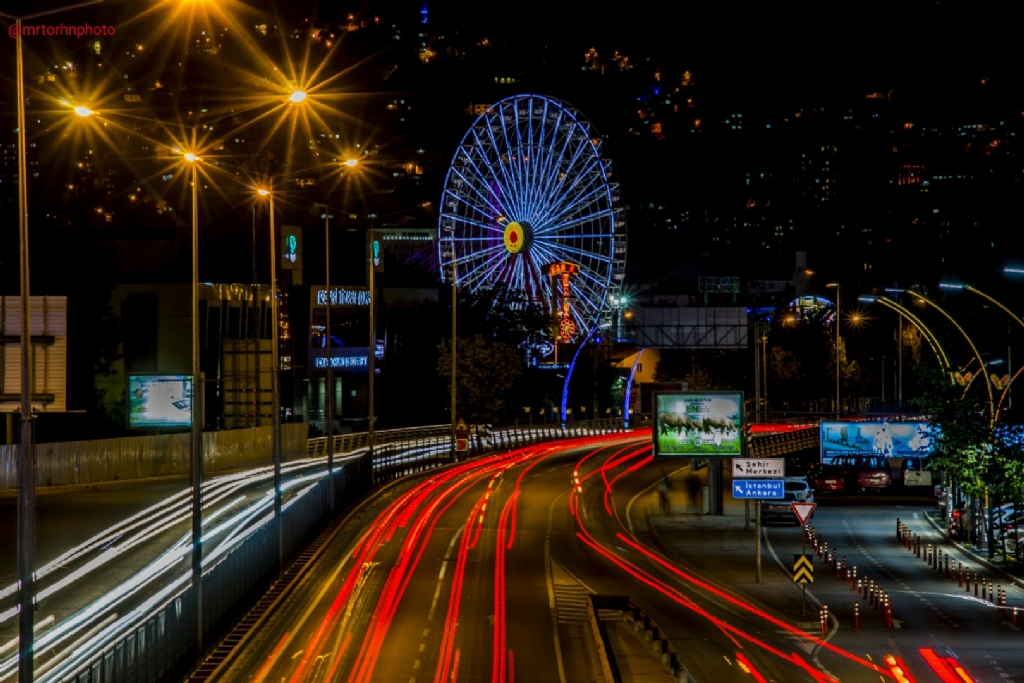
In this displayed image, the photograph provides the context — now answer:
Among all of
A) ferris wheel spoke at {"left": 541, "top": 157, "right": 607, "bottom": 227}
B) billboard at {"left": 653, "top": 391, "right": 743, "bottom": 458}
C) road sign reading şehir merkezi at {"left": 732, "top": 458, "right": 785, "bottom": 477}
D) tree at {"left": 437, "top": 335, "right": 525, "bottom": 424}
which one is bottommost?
road sign reading şehir merkezi at {"left": 732, "top": 458, "right": 785, "bottom": 477}

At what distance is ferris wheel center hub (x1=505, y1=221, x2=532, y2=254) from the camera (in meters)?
77.9

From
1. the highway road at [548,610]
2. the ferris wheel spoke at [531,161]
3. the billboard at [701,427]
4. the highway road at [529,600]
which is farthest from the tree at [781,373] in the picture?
the billboard at [701,427]

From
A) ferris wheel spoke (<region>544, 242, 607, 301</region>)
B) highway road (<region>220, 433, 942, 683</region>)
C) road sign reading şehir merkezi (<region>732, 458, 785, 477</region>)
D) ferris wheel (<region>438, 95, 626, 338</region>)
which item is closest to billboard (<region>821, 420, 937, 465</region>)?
highway road (<region>220, 433, 942, 683</region>)

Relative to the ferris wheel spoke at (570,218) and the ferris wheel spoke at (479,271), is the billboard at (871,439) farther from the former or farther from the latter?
the ferris wheel spoke at (479,271)

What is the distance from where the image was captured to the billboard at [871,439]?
60.1 metres

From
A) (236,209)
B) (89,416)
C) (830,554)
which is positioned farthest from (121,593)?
(236,209)

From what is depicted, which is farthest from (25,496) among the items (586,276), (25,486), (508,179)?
(586,276)

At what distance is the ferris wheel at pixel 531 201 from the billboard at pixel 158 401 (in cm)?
2146

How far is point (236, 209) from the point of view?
96.8 metres

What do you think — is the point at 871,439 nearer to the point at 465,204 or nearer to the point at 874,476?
the point at 874,476

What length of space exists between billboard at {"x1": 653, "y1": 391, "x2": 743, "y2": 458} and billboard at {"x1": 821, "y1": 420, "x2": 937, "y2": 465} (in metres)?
13.5

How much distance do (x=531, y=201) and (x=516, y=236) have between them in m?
2.90

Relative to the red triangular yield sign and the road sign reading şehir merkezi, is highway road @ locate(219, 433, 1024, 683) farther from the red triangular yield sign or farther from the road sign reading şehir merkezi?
the road sign reading şehir merkezi

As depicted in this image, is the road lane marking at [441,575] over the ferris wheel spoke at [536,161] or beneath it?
beneath
